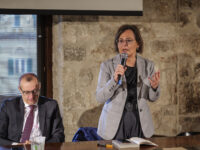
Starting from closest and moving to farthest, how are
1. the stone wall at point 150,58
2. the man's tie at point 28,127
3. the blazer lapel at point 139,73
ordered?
the man's tie at point 28,127
the blazer lapel at point 139,73
the stone wall at point 150,58

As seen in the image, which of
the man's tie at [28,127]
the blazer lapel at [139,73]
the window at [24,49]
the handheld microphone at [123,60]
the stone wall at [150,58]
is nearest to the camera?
the man's tie at [28,127]

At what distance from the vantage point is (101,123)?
148 inches

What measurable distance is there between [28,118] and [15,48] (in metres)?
1.88

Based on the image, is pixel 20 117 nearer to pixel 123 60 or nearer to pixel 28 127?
pixel 28 127

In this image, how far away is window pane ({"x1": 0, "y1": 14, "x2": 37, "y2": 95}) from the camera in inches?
186

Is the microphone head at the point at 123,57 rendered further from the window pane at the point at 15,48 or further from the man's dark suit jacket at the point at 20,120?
the window pane at the point at 15,48

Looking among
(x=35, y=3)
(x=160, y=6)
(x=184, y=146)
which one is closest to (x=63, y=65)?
(x=35, y=3)

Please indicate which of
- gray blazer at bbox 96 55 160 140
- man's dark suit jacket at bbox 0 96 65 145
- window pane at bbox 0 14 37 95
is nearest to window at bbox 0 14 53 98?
window pane at bbox 0 14 37 95

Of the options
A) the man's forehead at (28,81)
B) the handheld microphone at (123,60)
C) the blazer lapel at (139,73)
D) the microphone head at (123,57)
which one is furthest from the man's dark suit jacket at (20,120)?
the blazer lapel at (139,73)

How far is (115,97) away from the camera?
12.0 feet

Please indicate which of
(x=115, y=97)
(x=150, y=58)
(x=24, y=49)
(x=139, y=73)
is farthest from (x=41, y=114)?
(x=150, y=58)

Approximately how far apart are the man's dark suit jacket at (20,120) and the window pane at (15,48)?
1597mm

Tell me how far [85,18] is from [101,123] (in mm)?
1623

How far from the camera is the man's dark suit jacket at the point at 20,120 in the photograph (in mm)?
3121
